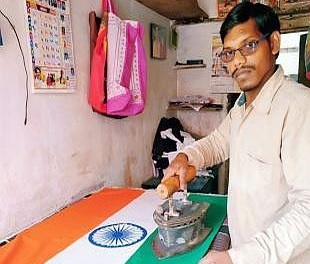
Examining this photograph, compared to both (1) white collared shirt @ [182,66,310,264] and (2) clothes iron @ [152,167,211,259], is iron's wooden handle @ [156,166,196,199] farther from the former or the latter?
(1) white collared shirt @ [182,66,310,264]

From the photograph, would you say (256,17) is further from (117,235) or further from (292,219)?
(117,235)

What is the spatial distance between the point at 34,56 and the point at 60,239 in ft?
2.69

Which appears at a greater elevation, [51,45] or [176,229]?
[51,45]

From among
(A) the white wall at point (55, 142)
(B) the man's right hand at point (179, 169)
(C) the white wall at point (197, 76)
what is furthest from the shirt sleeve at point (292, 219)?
(C) the white wall at point (197, 76)

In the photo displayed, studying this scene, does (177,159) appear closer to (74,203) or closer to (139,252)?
(139,252)

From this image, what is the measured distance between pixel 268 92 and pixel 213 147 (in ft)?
1.45

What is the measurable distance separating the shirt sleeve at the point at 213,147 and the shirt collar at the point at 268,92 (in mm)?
348

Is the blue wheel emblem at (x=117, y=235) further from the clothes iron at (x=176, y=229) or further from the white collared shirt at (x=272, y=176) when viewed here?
the white collared shirt at (x=272, y=176)

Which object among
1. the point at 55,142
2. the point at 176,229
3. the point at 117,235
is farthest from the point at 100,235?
the point at 55,142

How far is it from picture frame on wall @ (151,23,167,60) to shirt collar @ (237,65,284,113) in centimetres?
189

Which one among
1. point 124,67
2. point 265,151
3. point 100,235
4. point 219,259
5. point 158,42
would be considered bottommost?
point 100,235

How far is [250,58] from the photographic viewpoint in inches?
37.5

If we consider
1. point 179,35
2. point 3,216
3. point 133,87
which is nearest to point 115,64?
point 133,87

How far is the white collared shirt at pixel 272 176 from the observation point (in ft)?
2.44
